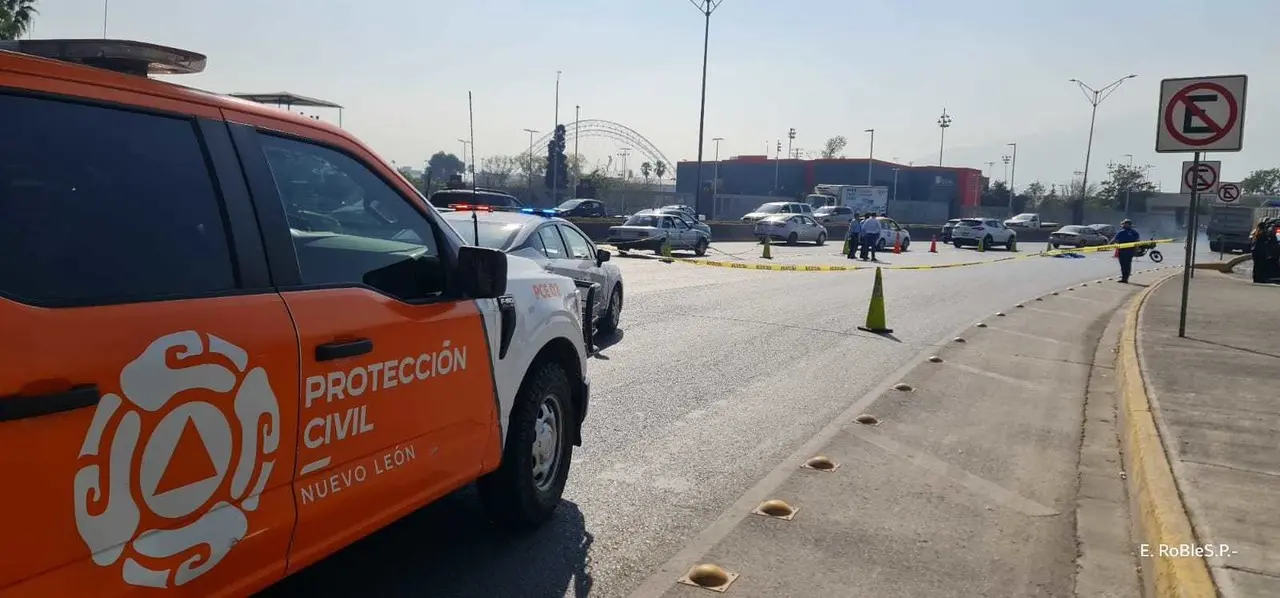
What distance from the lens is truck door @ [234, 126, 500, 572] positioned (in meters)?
3.12

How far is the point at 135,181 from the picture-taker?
2682 millimetres

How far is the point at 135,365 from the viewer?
7.99ft

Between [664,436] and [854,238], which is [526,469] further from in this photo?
[854,238]

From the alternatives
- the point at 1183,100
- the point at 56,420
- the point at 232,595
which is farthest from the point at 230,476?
the point at 1183,100

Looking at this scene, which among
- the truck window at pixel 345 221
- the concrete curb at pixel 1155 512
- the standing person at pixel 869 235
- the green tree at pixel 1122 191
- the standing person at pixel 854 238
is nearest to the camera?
the truck window at pixel 345 221

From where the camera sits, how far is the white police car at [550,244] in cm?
998

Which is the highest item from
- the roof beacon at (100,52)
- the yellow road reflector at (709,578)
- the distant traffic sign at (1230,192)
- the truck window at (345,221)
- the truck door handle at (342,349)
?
the distant traffic sign at (1230,192)

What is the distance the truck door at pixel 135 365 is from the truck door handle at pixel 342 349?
0.14 meters

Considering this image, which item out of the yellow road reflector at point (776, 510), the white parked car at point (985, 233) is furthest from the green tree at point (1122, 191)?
the yellow road reflector at point (776, 510)

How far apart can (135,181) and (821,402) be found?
21.7 feet

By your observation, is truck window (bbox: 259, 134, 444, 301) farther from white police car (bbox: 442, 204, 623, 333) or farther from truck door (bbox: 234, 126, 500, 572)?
white police car (bbox: 442, 204, 623, 333)

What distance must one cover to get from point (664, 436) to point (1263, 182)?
15142 cm

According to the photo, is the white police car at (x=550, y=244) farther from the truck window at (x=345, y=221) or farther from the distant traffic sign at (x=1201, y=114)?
the distant traffic sign at (x=1201, y=114)

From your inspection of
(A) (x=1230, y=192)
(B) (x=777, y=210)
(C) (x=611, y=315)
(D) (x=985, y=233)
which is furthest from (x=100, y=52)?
(D) (x=985, y=233)
